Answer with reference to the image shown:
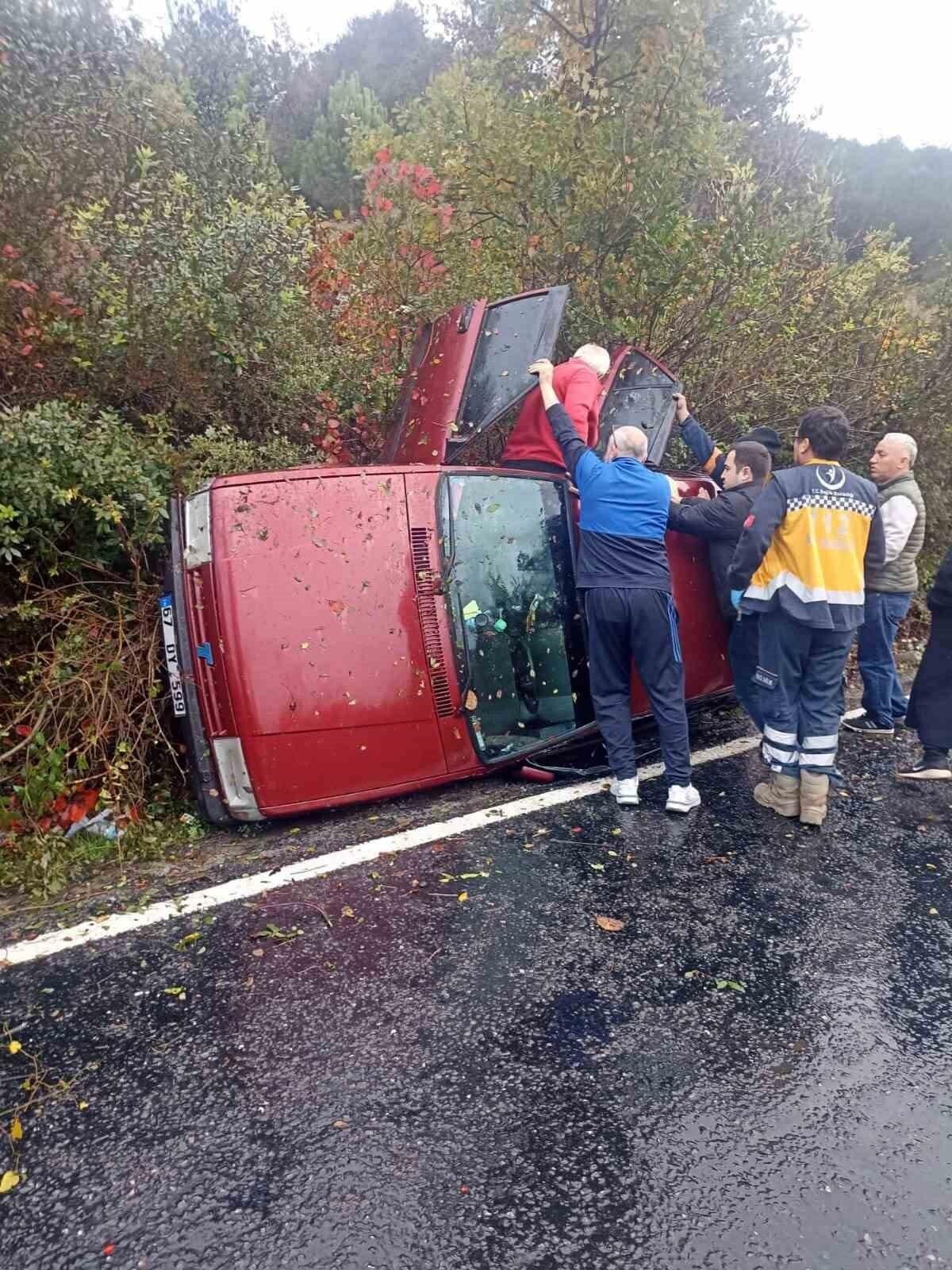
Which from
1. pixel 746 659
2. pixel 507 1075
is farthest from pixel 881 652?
pixel 507 1075

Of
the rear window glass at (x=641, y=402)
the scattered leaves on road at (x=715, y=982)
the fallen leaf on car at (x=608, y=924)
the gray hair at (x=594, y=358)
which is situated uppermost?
the gray hair at (x=594, y=358)

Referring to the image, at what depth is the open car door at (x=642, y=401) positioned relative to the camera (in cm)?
493

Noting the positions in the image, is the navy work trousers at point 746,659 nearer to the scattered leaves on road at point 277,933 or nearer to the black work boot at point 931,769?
the black work boot at point 931,769

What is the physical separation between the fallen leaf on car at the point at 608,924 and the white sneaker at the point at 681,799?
40.1 inches

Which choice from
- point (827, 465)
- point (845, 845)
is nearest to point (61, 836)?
point (845, 845)

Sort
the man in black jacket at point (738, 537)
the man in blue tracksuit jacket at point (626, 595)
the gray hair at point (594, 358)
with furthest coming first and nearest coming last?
the gray hair at point (594, 358), the man in black jacket at point (738, 537), the man in blue tracksuit jacket at point (626, 595)

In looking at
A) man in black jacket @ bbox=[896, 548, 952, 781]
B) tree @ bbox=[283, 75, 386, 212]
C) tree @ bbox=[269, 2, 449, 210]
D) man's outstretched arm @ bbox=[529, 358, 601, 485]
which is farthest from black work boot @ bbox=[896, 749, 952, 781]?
tree @ bbox=[283, 75, 386, 212]

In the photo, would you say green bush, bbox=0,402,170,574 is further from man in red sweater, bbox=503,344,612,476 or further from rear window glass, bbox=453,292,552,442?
man in red sweater, bbox=503,344,612,476

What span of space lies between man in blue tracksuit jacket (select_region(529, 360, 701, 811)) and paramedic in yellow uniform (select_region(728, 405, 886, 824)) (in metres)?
0.45

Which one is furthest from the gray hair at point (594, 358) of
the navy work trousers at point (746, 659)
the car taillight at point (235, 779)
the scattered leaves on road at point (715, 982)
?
the scattered leaves on road at point (715, 982)

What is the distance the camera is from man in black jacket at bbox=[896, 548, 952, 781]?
4363 millimetres

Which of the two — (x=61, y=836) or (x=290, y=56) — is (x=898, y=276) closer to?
(x=61, y=836)

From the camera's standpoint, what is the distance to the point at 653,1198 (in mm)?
1812

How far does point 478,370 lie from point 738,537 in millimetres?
1757
